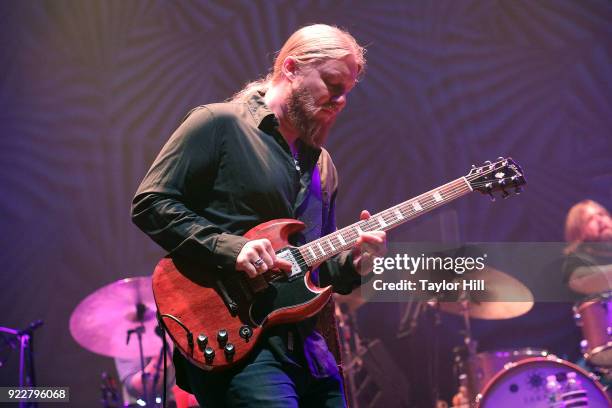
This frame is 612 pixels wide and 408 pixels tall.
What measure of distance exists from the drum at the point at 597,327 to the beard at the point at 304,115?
298 centimetres

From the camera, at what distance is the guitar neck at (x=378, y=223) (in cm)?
270

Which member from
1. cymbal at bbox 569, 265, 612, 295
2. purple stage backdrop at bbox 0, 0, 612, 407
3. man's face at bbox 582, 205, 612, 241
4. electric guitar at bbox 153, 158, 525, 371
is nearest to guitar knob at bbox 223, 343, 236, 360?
electric guitar at bbox 153, 158, 525, 371

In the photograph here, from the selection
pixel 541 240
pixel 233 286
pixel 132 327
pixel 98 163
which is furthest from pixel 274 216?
pixel 541 240

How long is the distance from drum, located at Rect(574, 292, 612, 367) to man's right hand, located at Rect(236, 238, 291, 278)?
3285 mm

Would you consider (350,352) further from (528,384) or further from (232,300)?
(232,300)

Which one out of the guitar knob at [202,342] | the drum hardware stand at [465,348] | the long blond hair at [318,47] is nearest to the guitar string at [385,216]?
the guitar knob at [202,342]

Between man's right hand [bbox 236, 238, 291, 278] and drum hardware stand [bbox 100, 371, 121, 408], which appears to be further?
drum hardware stand [bbox 100, 371, 121, 408]

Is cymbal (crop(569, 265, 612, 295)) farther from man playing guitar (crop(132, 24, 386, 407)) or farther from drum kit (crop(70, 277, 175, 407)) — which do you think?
drum kit (crop(70, 277, 175, 407))

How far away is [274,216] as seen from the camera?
2.63m

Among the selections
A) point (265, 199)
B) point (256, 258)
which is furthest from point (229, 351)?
point (265, 199)

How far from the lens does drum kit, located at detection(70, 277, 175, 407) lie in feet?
16.3

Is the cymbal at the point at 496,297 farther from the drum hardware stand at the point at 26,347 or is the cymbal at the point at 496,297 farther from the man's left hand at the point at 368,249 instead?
the drum hardware stand at the point at 26,347

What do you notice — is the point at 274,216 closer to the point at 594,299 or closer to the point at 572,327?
the point at 594,299

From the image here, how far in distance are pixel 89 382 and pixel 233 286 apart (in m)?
3.63
